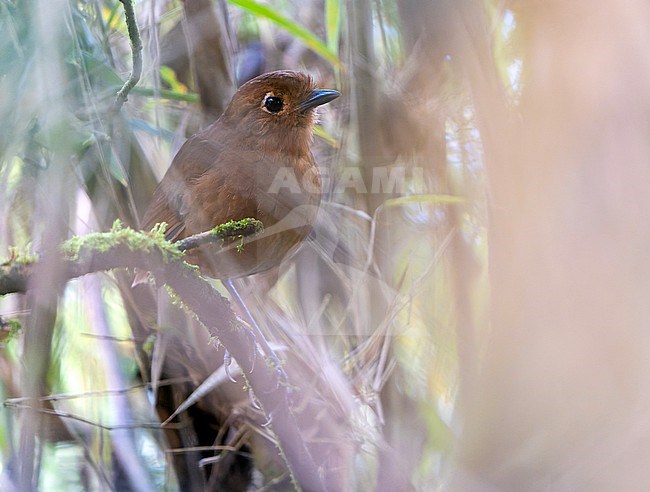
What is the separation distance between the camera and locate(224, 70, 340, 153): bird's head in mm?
1458

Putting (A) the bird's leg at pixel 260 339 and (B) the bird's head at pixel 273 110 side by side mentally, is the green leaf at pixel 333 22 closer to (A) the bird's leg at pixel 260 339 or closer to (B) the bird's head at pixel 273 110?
(B) the bird's head at pixel 273 110

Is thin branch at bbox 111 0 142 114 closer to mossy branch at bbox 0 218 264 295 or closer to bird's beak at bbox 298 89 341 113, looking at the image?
mossy branch at bbox 0 218 264 295

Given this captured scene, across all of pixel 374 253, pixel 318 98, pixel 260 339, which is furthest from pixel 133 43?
pixel 374 253

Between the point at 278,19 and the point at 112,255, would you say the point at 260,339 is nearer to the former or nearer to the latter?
the point at 112,255

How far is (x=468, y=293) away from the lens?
1.26 m

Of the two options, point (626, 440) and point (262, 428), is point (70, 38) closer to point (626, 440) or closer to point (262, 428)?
point (262, 428)

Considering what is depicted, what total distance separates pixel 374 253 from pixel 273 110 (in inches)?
16.0

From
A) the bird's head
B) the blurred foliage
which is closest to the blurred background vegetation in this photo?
the blurred foliage

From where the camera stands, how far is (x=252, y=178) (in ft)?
4.33

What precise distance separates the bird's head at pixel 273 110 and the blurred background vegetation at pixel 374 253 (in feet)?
0.39

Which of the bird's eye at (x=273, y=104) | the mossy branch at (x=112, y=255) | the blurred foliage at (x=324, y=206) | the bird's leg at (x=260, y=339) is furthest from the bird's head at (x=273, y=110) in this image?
the mossy branch at (x=112, y=255)

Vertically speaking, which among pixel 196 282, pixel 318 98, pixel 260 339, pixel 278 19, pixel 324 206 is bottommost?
pixel 260 339

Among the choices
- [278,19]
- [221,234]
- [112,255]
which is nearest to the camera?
[112,255]

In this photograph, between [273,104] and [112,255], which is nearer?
[112,255]
